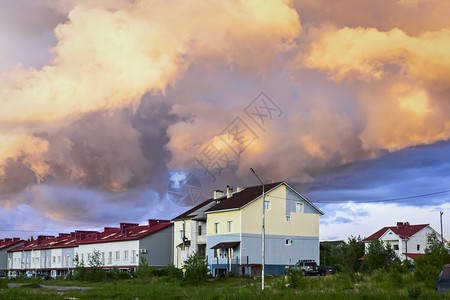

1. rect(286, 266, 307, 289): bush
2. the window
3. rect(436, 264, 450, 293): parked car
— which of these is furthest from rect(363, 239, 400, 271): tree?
rect(436, 264, 450, 293): parked car

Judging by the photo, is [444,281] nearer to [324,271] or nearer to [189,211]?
[324,271]

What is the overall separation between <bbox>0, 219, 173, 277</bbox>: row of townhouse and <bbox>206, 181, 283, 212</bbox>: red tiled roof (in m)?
11.9

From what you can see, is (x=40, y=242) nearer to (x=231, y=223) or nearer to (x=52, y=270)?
(x=52, y=270)

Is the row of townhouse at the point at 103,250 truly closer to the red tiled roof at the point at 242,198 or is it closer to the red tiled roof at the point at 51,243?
the red tiled roof at the point at 51,243

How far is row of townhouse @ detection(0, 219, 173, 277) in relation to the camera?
73.8 meters

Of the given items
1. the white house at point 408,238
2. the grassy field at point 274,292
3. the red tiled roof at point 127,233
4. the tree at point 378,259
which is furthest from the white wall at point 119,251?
the white house at point 408,238

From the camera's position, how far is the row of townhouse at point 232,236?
202 ft

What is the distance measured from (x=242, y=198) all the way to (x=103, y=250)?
2716 centimetres

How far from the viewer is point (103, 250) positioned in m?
80.6

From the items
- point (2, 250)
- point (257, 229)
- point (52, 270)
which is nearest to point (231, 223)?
point (257, 229)

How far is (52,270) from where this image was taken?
96.7 m

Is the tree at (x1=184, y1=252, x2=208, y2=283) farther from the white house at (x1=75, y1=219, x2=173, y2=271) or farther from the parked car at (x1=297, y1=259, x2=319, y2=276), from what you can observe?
the white house at (x1=75, y1=219, x2=173, y2=271)

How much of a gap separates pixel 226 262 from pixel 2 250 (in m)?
74.4

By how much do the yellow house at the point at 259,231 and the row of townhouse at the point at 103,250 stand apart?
11.0 metres
